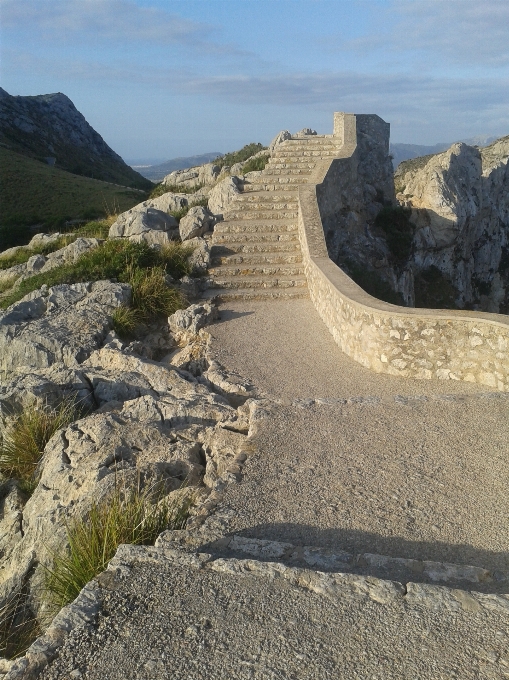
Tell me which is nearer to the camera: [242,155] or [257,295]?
[257,295]

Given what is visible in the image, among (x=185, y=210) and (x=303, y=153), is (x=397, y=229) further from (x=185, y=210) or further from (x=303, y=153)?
(x=185, y=210)

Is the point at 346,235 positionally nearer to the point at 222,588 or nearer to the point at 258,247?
the point at 258,247

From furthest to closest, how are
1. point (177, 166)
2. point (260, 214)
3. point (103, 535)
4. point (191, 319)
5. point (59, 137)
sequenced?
point (177, 166), point (59, 137), point (260, 214), point (191, 319), point (103, 535)

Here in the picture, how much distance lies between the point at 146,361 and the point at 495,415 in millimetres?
4420

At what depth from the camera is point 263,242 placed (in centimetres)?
1214

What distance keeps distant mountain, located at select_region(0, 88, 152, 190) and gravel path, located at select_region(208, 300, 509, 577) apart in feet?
145

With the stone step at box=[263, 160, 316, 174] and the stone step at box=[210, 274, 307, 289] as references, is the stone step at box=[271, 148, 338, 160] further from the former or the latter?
the stone step at box=[210, 274, 307, 289]

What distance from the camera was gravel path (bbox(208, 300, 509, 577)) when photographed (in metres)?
3.96

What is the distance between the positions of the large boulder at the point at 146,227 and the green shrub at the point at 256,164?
4.06 metres

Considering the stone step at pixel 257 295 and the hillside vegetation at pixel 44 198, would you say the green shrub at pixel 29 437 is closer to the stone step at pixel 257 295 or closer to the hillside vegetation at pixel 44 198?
the stone step at pixel 257 295

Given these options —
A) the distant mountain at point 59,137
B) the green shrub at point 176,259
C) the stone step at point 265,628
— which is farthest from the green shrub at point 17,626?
the distant mountain at point 59,137

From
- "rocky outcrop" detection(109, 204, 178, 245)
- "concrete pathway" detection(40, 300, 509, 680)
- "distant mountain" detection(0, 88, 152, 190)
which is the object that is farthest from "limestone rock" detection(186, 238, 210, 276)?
"distant mountain" detection(0, 88, 152, 190)

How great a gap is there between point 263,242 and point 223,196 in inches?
92.6

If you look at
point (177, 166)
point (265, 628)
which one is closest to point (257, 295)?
point (265, 628)
